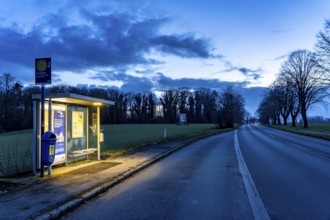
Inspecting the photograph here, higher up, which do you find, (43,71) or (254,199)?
(43,71)

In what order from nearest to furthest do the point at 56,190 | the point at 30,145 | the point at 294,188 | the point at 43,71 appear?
the point at 56,190 < the point at 294,188 < the point at 43,71 < the point at 30,145

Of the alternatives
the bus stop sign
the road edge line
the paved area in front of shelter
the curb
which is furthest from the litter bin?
the road edge line

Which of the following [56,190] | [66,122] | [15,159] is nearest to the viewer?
[56,190]

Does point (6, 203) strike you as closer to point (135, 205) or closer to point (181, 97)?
point (135, 205)

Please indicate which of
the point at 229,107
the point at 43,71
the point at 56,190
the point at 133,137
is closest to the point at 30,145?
the point at 133,137

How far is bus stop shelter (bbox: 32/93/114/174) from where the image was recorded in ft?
30.8

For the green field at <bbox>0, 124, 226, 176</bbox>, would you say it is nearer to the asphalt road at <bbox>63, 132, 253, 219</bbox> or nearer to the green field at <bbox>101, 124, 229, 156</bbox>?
the green field at <bbox>101, 124, 229, 156</bbox>

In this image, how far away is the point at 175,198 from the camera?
6570 mm

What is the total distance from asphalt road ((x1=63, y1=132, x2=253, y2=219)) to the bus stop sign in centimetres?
384

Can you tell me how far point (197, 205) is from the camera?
598cm

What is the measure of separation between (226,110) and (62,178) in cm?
7210

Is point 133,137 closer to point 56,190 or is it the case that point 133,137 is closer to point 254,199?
point 56,190

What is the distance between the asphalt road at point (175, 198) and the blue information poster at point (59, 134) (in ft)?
9.61

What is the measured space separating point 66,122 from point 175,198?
19.9 feet
